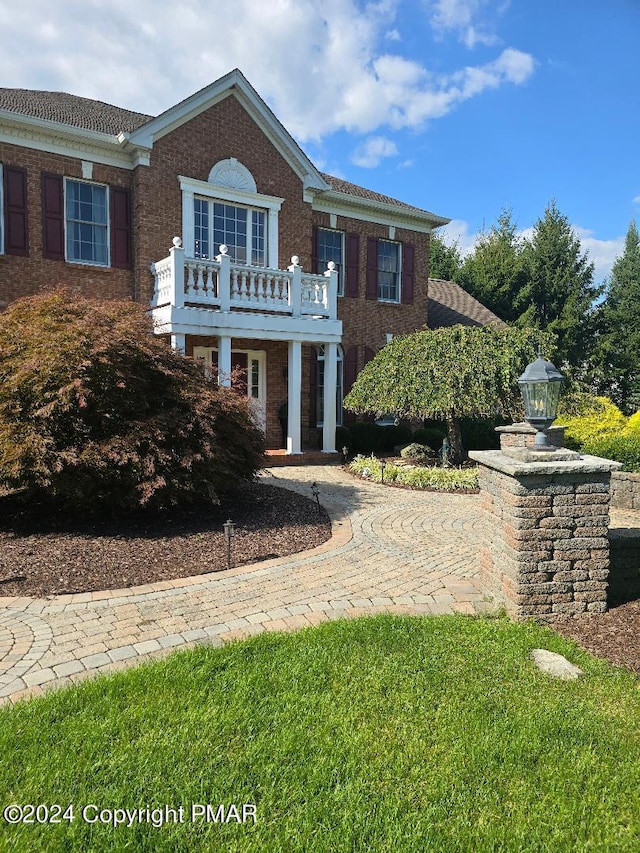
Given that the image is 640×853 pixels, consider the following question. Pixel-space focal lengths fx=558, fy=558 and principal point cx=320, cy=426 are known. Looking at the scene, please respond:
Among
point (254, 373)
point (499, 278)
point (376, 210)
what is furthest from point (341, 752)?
point (499, 278)

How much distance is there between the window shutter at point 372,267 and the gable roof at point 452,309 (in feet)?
10.5

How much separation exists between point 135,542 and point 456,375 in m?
7.23

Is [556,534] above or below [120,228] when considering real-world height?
below

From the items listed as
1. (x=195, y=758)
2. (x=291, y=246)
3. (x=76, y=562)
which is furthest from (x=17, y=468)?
(x=291, y=246)

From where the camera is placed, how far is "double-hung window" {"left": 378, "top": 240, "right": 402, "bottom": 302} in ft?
55.8

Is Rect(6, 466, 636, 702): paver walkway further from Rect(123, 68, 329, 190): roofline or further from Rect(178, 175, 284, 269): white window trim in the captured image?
Rect(123, 68, 329, 190): roofline

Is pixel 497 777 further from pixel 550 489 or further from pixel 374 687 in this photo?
pixel 550 489

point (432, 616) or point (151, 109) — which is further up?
point (151, 109)

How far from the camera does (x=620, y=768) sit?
2.71 meters

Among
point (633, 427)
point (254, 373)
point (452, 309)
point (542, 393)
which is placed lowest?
point (633, 427)

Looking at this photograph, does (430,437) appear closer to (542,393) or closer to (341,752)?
(542,393)

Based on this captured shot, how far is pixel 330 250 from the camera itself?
1605 cm

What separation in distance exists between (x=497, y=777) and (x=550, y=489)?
2.36m

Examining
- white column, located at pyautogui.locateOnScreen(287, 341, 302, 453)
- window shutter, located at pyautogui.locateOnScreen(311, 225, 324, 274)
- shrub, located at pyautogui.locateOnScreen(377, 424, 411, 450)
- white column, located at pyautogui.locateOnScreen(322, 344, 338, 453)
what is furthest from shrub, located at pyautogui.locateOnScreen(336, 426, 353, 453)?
window shutter, located at pyautogui.locateOnScreen(311, 225, 324, 274)
